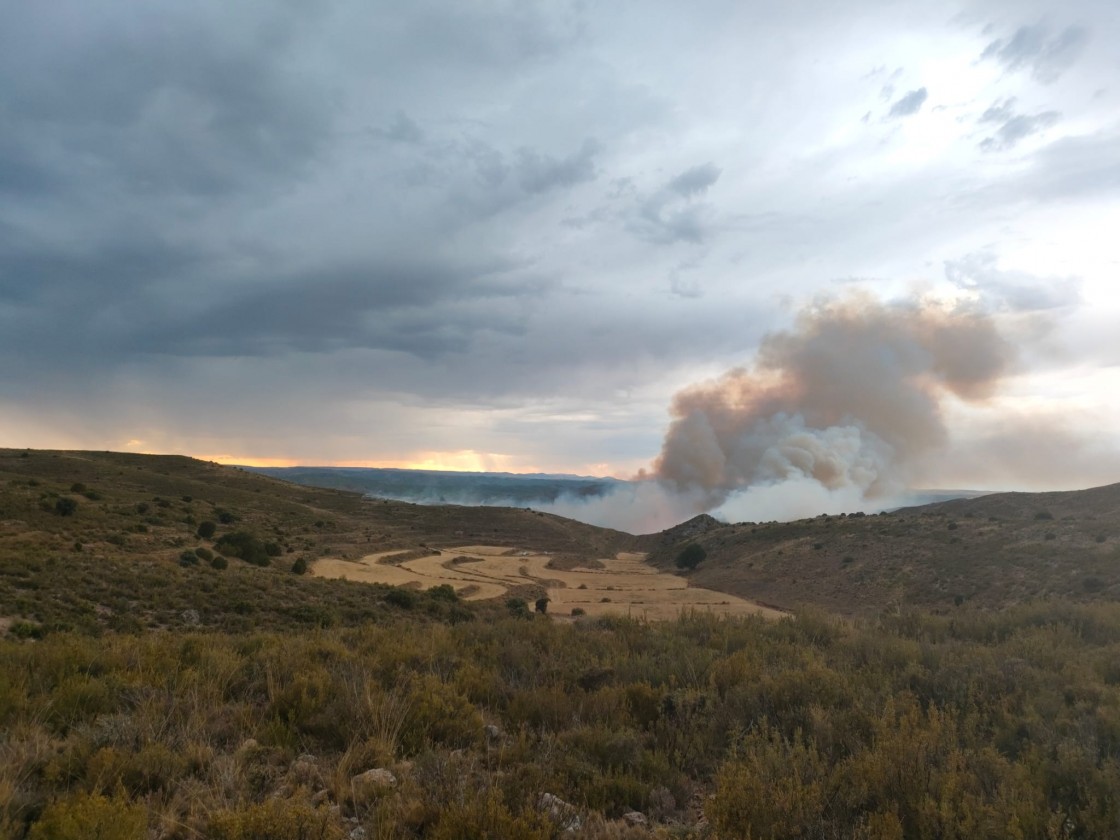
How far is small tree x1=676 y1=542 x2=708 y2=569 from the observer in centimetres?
6091

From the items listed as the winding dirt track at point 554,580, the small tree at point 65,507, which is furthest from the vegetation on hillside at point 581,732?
the small tree at point 65,507

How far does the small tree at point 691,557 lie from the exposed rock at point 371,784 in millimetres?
58462

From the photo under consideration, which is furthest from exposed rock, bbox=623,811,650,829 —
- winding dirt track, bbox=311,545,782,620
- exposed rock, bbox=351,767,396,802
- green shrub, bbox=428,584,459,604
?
winding dirt track, bbox=311,545,782,620

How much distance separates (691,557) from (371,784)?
196ft

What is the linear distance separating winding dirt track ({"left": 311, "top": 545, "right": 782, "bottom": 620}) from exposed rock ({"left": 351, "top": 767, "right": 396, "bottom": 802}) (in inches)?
1063

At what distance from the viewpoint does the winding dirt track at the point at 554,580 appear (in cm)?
3784

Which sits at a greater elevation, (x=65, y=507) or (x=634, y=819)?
(x=634, y=819)

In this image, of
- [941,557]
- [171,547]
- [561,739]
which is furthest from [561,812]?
[941,557]

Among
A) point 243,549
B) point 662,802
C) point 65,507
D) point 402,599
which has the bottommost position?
point 402,599

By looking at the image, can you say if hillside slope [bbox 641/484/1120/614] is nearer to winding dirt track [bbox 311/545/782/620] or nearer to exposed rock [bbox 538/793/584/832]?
winding dirt track [bbox 311/545/782/620]

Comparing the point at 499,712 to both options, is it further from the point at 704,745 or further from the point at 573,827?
the point at 573,827

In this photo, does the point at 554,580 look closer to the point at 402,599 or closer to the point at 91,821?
the point at 402,599

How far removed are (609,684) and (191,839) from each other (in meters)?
5.41

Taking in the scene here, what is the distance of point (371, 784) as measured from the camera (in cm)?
494
